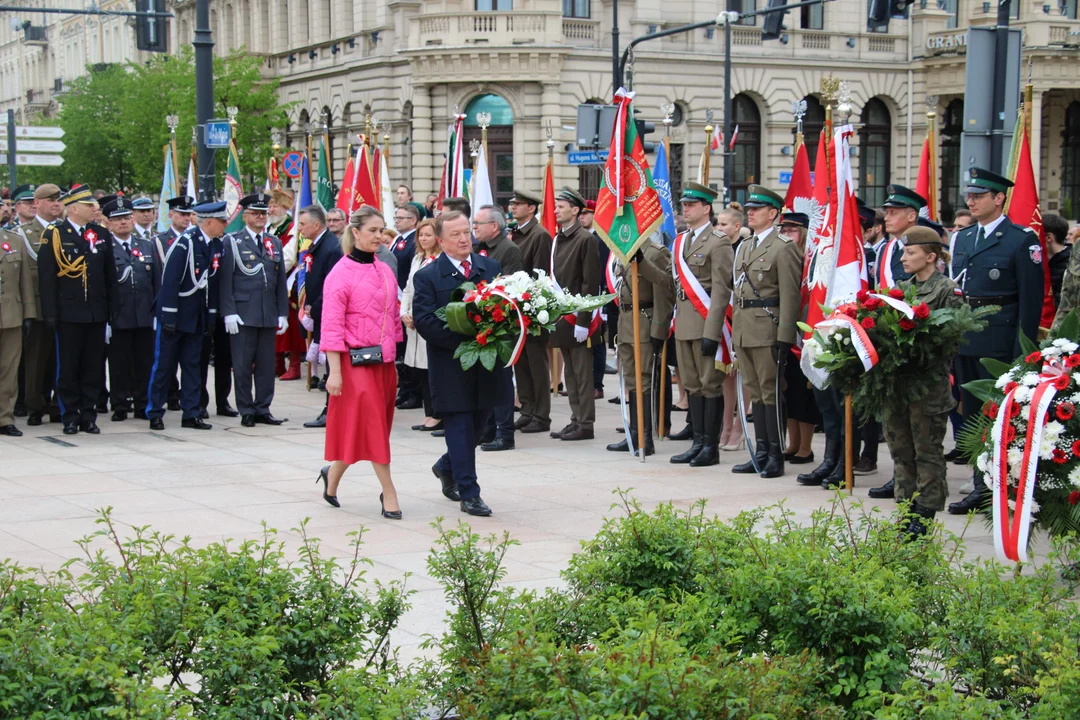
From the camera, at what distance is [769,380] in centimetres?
1059

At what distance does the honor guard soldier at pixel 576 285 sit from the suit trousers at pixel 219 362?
11.4 feet

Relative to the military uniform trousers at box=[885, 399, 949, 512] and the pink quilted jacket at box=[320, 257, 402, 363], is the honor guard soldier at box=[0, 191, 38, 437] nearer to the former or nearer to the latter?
the pink quilted jacket at box=[320, 257, 402, 363]

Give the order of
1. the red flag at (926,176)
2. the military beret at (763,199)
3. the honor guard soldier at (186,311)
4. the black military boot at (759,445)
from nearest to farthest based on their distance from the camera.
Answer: the military beret at (763,199)
the black military boot at (759,445)
the honor guard soldier at (186,311)
the red flag at (926,176)

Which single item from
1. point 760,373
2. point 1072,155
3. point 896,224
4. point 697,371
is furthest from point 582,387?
point 1072,155

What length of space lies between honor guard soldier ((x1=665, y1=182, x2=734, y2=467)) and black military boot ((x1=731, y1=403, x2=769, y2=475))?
0.38 meters

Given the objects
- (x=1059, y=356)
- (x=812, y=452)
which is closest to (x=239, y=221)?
(x=812, y=452)

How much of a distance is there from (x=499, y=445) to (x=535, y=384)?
4.25 feet

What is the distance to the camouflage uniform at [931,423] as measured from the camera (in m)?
8.59

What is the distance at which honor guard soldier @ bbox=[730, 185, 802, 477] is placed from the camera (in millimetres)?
10398

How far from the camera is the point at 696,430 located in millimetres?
11344

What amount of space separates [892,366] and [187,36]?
61.6 meters

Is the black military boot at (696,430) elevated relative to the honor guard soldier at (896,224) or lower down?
lower down

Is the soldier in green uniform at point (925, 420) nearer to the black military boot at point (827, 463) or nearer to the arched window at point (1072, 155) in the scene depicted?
the black military boot at point (827, 463)

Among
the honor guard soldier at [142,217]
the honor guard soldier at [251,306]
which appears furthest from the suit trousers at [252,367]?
the honor guard soldier at [142,217]
